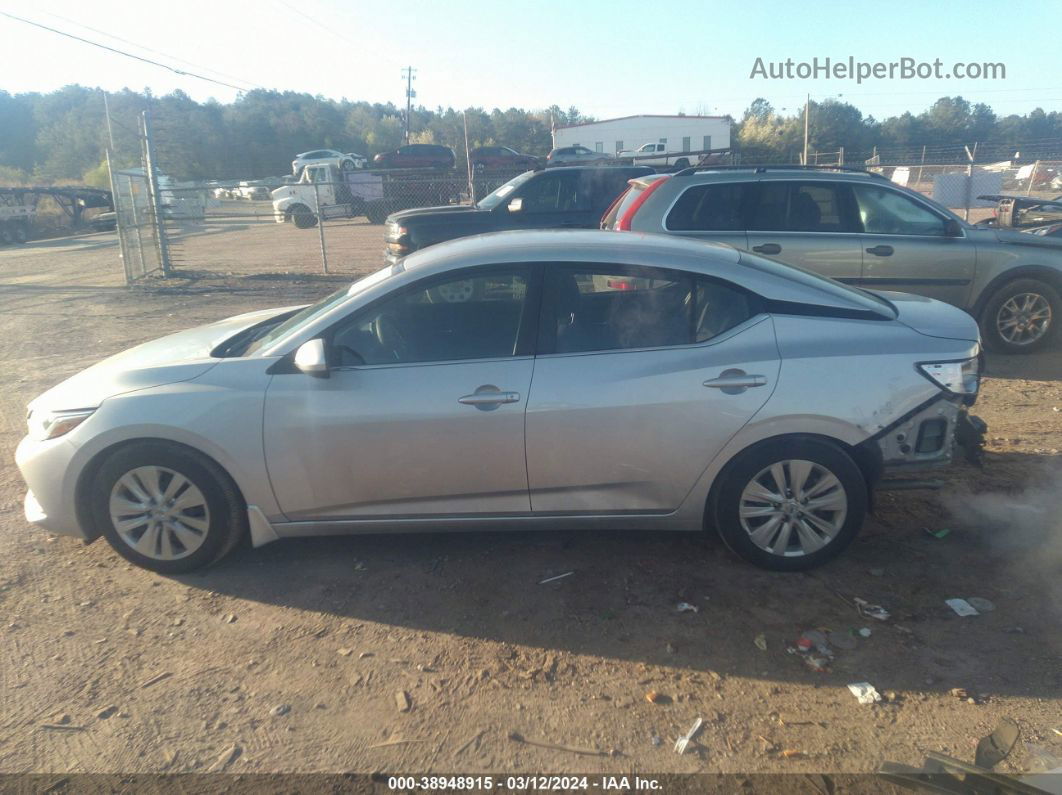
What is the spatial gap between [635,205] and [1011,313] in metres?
3.86

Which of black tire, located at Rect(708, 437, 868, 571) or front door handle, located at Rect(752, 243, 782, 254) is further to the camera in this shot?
front door handle, located at Rect(752, 243, 782, 254)

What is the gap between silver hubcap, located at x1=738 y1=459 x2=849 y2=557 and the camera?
3.75m

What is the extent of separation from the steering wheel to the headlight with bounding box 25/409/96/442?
1426 mm

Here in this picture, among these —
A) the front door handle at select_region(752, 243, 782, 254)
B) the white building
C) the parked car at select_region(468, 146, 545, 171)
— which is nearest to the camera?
the front door handle at select_region(752, 243, 782, 254)

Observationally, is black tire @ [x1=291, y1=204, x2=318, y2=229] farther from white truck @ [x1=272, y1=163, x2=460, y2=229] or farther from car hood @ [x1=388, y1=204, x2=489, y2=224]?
car hood @ [x1=388, y1=204, x2=489, y2=224]

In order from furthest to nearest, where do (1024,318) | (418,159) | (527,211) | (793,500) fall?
1. (418,159)
2. (527,211)
3. (1024,318)
4. (793,500)

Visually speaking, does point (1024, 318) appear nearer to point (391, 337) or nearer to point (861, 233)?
point (861, 233)

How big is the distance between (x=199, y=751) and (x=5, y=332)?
9.83 m

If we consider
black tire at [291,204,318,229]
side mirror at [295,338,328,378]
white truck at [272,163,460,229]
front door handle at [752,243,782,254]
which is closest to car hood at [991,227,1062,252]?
front door handle at [752,243,782,254]

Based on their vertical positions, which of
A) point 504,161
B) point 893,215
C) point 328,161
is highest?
point 328,161

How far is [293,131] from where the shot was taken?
58.3 meters

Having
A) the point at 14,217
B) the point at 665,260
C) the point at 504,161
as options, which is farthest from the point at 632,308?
the point at 504,161

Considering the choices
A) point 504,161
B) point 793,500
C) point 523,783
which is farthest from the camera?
point 504,161

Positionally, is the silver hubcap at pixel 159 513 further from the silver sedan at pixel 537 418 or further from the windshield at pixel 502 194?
the windshield at pixel 502 194
